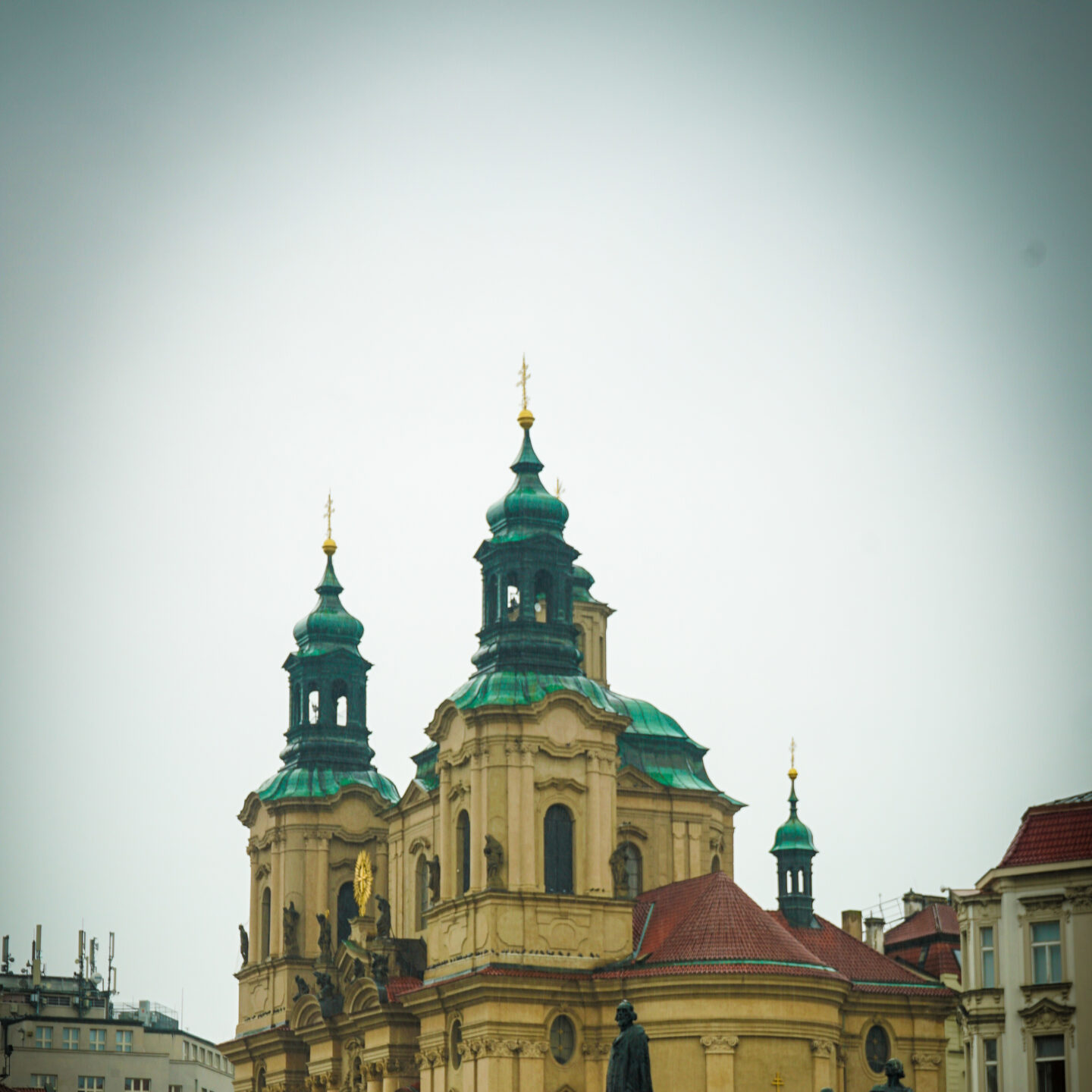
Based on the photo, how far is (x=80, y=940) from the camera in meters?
108

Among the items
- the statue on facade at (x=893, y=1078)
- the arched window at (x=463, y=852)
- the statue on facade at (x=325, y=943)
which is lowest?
the statue on facade at (x=893, y=1078)

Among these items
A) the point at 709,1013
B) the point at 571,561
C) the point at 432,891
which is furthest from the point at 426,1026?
the point at 571,561

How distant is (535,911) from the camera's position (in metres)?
60.0

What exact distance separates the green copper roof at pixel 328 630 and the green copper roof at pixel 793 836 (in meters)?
16.1

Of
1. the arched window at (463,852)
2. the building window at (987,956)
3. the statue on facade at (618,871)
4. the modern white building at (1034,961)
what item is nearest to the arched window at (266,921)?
the arched window at (463,852)

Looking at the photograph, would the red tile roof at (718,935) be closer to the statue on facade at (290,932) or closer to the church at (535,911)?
the church at (535,911)

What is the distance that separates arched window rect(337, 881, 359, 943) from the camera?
244 feet

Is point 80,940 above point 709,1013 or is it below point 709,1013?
above

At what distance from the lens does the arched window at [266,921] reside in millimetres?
75938

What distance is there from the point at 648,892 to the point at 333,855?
45.1ft

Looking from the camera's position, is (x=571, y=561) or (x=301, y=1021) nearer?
(x=571, y=561)

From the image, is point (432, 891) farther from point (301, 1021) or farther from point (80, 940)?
point (80, 940)

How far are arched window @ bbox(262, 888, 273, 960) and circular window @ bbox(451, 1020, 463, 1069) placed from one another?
16.0m

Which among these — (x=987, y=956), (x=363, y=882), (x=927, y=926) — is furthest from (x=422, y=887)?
(x=987, y=956)
